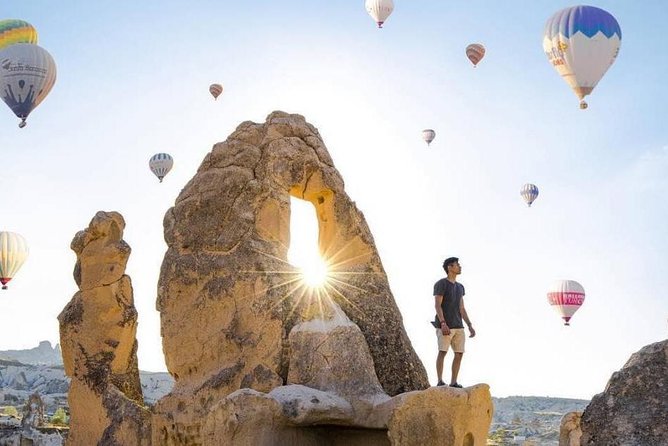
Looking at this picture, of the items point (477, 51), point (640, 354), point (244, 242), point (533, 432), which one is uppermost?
point (477, 51)

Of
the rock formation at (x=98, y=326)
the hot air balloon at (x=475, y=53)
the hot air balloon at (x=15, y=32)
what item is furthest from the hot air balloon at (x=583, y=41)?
the hot air balloon at (x=15, y=32)

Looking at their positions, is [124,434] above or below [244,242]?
below

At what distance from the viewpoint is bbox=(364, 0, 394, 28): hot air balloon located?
3509cm

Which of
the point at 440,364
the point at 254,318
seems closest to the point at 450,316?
the point at 440,364

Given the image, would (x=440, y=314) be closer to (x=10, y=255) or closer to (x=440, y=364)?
(x=440, y=364)

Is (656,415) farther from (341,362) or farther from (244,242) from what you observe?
(244,242)

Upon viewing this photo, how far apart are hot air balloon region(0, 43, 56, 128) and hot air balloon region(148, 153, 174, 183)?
245 inches

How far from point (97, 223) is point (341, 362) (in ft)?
14.0

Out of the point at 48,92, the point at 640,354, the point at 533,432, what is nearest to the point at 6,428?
the point at 48,92

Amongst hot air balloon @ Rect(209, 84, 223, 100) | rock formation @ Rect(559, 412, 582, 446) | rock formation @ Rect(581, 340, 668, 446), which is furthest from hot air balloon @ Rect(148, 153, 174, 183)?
rock formation @ Rect(581, 340, 668, 446)

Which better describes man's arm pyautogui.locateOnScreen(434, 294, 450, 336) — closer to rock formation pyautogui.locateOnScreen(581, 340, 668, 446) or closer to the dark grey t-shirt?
the dark grey t-shirt

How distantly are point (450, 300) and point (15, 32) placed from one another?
97.7ft

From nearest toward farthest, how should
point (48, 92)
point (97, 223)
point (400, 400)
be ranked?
point (400, 400) → point (97, 223) → point (48, 92)

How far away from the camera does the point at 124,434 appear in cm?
1102
